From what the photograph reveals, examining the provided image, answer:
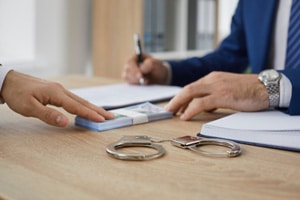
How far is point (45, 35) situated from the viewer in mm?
2477

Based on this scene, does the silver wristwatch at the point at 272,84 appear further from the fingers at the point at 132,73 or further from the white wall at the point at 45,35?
the white wall at the point at 45,35

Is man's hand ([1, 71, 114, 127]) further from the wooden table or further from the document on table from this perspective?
the document on table

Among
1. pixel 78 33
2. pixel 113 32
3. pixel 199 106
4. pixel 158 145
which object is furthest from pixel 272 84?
pixel 78 33

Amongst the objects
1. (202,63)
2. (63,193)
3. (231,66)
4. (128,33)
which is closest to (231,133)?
(63,193)

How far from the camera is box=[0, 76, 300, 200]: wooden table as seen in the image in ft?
1.75

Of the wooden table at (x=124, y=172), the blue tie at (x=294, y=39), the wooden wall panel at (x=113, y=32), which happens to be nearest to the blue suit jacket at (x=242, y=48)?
the blue tie at (x=294, y=39)

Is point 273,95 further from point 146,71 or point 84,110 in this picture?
point 146,71

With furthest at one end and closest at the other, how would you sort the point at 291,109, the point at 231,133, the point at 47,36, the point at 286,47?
the point at 47,36 < the point at 286,47 < the point at 291,109 < the point at 231,133

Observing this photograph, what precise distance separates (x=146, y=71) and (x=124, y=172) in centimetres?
81

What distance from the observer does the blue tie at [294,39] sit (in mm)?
1368

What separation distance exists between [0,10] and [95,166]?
215 cm

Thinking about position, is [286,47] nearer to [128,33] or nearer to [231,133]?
[231,133]

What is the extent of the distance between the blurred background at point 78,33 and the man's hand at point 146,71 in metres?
1.09

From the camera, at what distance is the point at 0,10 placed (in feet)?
8.30
